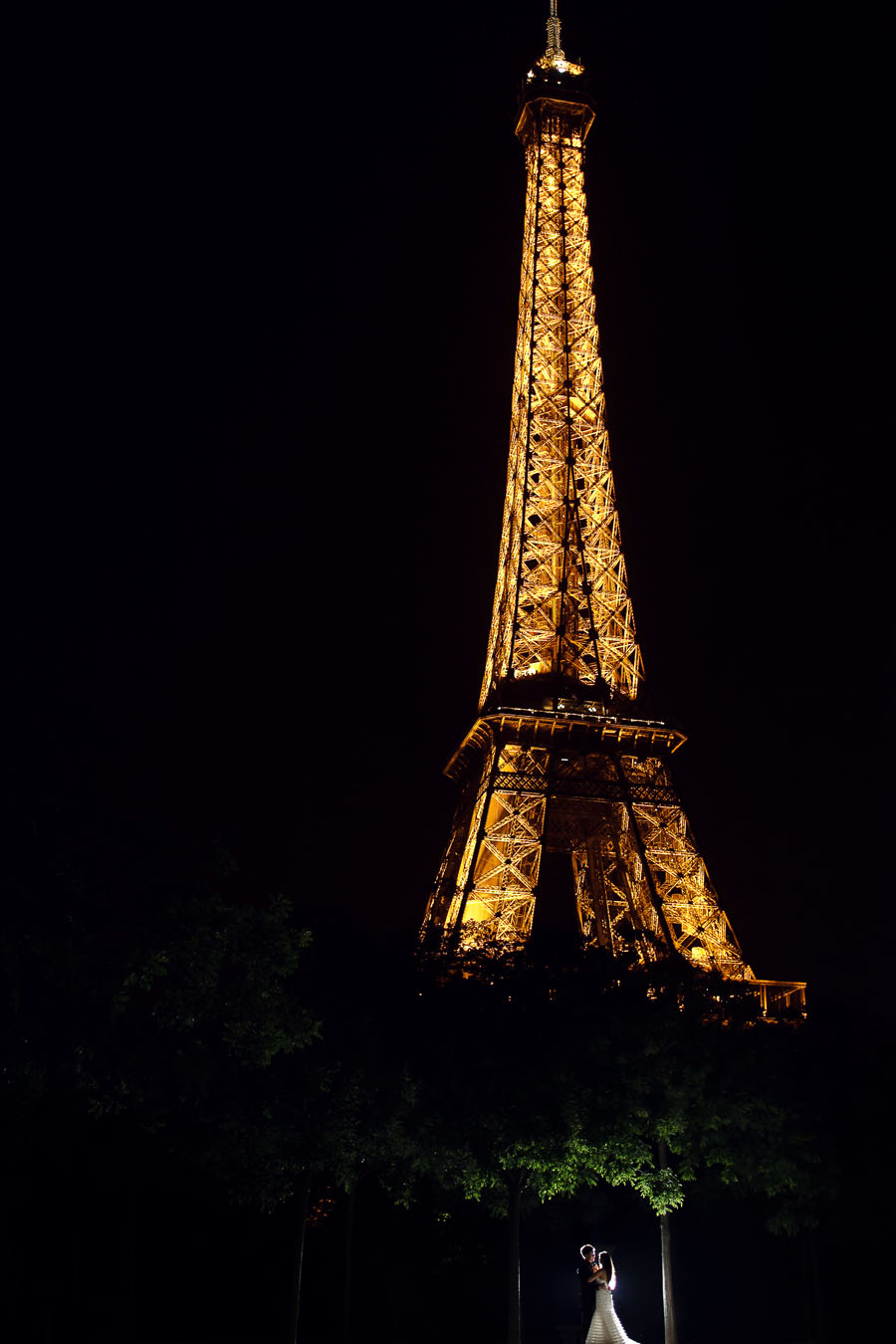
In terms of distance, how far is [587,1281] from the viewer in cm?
2155

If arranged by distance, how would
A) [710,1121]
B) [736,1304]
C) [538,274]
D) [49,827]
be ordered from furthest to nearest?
[538,274] → [736,1304] → [710,1121] → [49,827]

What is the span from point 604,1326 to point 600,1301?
36cm

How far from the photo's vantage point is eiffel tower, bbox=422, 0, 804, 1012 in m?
49.0

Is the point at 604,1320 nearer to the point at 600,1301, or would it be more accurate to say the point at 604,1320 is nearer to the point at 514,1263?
the point at 600,1301

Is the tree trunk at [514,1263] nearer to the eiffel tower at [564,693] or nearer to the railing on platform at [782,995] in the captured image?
the eiffel tower at [564,693]

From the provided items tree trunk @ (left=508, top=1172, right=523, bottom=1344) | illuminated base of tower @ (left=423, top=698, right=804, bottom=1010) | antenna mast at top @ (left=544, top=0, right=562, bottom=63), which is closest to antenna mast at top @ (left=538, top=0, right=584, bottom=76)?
antenna mast at top @ (left=544, top=0, right=562, bottom=63)

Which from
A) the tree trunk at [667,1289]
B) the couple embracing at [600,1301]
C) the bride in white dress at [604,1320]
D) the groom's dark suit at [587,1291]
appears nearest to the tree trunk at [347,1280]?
the tree trunk at [667,1289]

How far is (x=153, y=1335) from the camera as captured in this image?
32.8m

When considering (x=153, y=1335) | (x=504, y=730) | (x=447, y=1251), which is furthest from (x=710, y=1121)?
(x=504, y=730)

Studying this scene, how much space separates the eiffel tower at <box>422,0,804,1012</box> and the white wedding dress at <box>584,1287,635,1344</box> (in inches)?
720

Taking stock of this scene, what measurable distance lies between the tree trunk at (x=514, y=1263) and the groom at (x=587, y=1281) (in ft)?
15.1

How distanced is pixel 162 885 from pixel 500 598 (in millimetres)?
37893

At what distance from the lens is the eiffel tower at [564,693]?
Result: 161 feet

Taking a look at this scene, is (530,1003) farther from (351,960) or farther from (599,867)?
(599,867)
